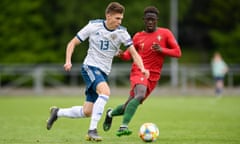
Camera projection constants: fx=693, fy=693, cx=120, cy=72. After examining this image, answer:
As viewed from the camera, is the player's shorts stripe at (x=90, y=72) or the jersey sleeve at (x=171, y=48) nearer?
the player's shorts stripe at (x=90, y=72)

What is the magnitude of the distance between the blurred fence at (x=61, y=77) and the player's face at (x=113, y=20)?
26004 mm

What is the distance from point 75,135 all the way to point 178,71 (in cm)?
2749

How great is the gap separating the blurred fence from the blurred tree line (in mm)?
5418

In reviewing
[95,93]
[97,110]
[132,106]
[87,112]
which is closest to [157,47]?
[132,106]

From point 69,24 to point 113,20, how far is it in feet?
118

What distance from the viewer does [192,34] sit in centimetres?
5262

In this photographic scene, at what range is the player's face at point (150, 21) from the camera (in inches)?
505

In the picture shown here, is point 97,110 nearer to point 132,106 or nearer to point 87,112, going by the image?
point 87,112

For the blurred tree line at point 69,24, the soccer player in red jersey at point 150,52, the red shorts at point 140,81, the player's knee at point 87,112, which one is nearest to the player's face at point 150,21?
the soccer player in red jersey at point 150,52

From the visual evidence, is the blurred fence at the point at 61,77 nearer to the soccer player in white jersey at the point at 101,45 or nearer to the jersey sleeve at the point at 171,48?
the jersey sleeve at the point at 171,48

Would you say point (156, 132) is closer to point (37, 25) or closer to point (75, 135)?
point (75, 135)

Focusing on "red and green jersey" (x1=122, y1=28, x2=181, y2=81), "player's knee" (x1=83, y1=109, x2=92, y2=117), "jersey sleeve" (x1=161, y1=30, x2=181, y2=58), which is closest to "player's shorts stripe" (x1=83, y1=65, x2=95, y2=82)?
"player's knee" (x1=83, y1=109, x2=92, y2=117)

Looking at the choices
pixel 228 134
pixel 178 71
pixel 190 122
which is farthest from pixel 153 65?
pixel 178 71

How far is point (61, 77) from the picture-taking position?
39656mm
